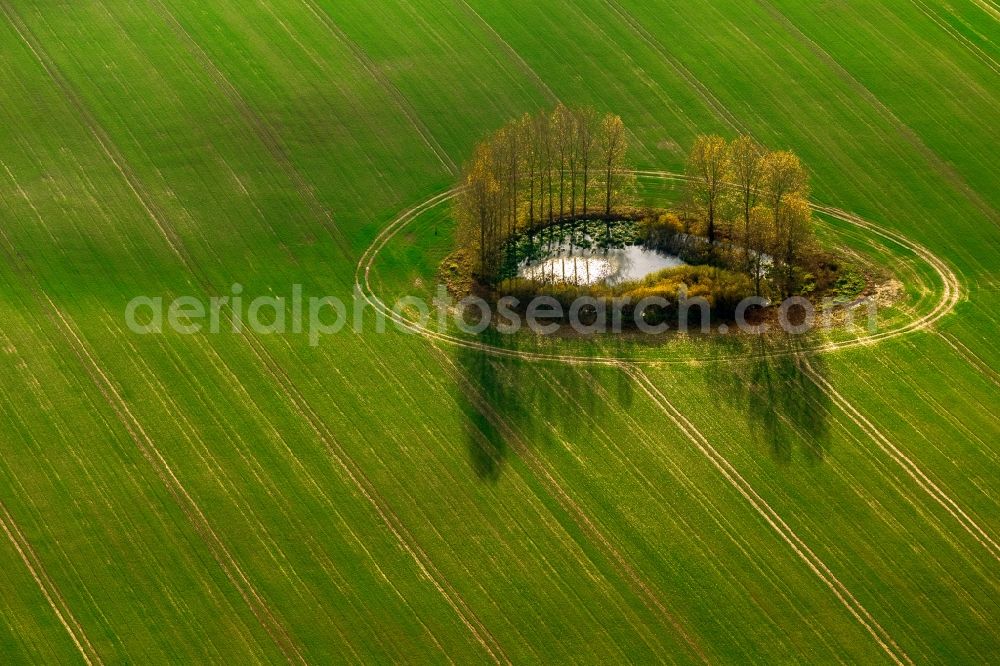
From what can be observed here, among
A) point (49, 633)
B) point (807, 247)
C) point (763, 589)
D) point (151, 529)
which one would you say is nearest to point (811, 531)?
point (763, 589)

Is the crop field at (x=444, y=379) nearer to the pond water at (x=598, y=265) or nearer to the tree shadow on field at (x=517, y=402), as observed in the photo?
the tree shadow on field at (x=517, y=402)

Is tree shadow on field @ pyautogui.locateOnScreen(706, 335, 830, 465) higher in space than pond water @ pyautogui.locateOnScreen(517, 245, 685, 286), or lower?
higher

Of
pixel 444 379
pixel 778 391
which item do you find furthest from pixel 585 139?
pixel 778 391

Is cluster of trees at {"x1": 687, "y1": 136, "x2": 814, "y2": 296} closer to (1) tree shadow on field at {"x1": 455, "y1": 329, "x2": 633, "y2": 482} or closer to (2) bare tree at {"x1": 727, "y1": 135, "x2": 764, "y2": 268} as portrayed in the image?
(2) bare tree at {"x1": 727, "y1": 135, "x2": 764, "y2": 268}

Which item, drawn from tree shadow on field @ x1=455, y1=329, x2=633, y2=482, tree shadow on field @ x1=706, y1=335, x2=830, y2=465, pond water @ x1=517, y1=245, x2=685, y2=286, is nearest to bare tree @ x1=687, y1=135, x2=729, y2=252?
pond water @ x1=517, y1=245, x2=685, y2=286

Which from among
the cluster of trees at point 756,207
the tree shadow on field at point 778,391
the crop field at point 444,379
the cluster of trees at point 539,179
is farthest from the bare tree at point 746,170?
the cluster of trees at point 539,179

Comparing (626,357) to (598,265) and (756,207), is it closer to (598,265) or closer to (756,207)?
(598,265)
